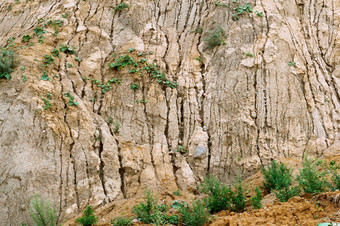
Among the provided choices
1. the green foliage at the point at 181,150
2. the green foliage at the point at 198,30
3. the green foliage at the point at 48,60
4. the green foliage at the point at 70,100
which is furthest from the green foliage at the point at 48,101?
the green foliage at the point at 198,30

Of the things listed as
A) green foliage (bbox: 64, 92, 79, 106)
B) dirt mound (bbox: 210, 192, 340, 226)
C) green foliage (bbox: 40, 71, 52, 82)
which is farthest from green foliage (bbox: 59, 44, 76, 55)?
dirt mound (bbox: 210, 192, 340, 226)

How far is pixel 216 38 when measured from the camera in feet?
32.1

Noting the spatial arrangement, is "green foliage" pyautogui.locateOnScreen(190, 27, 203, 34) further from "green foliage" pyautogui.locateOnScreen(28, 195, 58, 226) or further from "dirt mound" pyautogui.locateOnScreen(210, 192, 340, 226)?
"green foliage" pyautogui.locateOnScreen(28, 195, 58, 226)

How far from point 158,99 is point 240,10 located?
4735mm

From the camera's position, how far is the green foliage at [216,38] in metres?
9.77

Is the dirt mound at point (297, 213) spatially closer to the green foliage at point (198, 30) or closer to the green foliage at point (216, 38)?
the green foliage at point (216, 38)

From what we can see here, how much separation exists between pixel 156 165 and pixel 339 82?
6503 millimetres

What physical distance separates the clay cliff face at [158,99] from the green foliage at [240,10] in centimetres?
11

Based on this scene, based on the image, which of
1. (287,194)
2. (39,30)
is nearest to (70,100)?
(39,30)

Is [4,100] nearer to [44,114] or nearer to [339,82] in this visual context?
[44,114]

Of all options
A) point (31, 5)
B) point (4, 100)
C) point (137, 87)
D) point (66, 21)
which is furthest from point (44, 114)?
point (31, 5)

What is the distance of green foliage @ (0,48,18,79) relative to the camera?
24.6 feet

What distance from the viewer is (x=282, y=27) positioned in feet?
32.4

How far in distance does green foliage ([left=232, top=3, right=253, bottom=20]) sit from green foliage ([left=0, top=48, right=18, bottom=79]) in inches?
288
